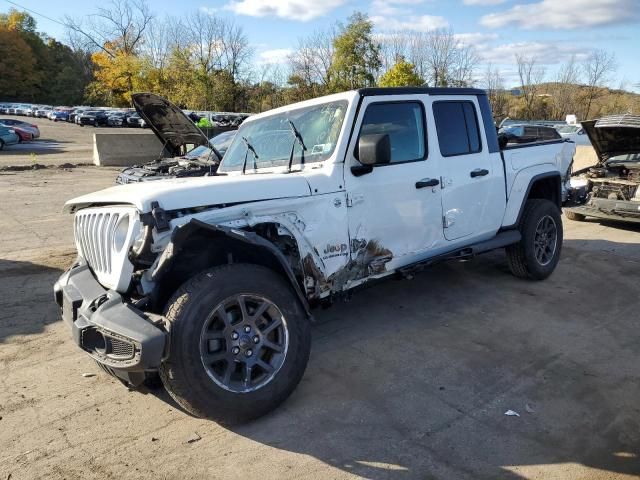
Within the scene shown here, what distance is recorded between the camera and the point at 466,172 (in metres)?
4.86

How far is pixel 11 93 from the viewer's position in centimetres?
7775

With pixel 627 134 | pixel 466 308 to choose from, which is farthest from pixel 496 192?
pixel 627 134

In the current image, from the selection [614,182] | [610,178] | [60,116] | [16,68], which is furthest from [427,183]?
[16,68]

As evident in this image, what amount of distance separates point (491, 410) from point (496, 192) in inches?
102

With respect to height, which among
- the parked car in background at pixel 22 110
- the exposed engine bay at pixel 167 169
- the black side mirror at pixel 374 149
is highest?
the parked car in background at pixel 22 110

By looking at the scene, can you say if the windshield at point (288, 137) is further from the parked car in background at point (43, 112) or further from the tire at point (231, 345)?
the parked car in background at point (43, 112)

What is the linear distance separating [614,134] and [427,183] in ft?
19.3

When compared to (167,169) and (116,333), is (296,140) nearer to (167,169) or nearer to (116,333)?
(116,333)

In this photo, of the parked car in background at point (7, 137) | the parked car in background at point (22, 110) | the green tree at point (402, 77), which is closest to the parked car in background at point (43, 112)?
the parked car in background at point (22, 110)

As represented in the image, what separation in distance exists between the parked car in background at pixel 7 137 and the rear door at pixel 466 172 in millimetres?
30394

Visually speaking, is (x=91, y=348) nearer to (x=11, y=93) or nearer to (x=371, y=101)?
(x=371, y=101)

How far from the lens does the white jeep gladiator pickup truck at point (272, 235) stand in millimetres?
2910

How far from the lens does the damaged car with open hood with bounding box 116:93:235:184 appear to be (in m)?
8.88

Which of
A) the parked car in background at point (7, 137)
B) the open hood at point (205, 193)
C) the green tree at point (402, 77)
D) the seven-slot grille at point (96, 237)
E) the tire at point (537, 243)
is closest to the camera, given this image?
the open hood at point (205, 193)
